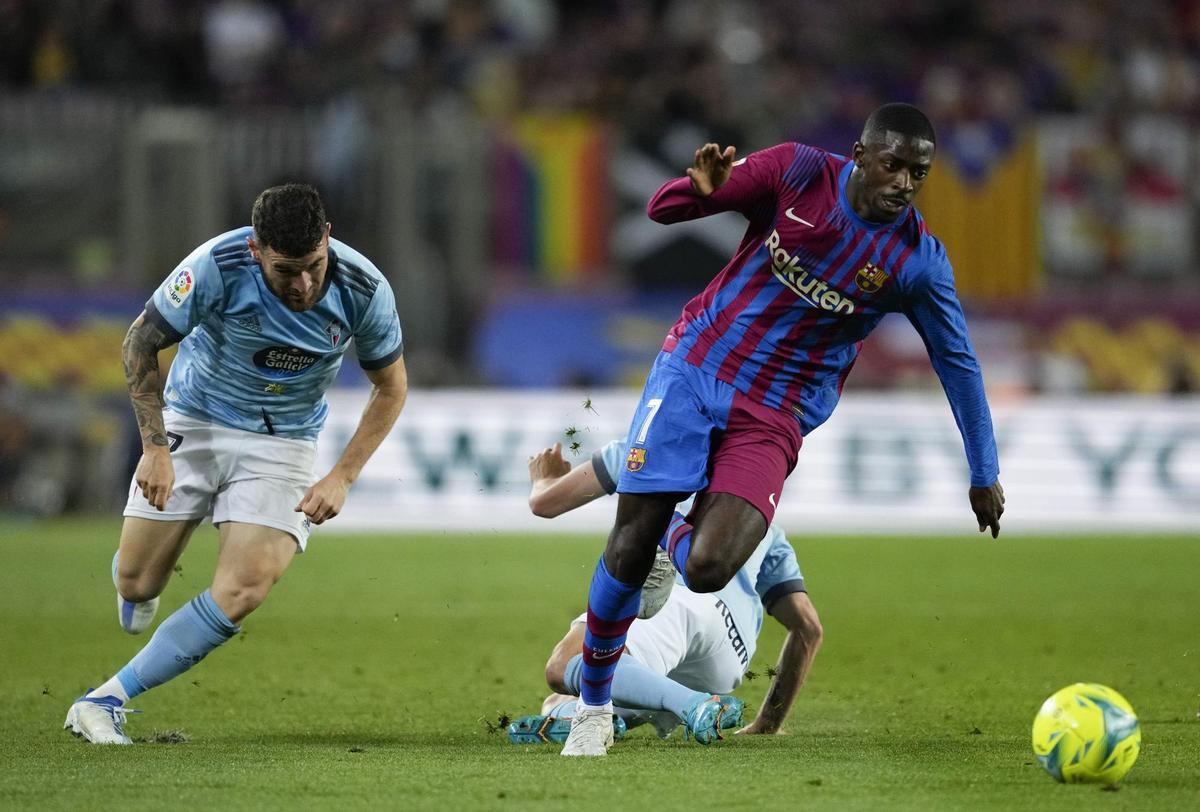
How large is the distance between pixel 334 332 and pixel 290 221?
0.69m

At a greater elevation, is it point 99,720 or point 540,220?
point 540,220

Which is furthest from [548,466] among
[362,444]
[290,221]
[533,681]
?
[533,681]

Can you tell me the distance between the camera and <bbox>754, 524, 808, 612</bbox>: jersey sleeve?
6430 mm

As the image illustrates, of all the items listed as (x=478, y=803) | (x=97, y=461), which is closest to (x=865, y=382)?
(x=97, y=461)

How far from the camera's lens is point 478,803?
15.4 ft

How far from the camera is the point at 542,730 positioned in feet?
20.0

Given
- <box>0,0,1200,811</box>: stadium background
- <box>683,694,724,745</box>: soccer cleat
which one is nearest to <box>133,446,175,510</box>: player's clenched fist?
<box>683,694,724,745</box>: soccer cleat

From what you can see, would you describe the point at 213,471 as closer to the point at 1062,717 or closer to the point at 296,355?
the point at 296,355

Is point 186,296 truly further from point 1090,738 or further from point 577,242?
point 577,242

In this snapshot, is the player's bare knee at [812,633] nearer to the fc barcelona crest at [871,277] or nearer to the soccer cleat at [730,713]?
the soccer cleat at [730,713]

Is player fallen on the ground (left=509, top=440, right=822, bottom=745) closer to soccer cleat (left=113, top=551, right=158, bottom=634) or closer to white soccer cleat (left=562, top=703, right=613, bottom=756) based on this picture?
white soccer cleat (left=562, top=703, right=613, bottom=756)

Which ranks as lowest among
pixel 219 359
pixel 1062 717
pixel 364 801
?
pixel 364 801

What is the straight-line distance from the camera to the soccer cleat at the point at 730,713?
5.93 m

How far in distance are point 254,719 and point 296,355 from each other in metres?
1.59
